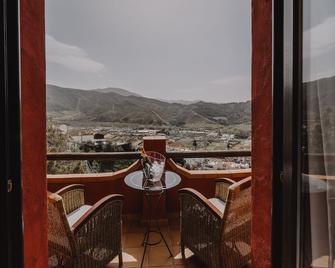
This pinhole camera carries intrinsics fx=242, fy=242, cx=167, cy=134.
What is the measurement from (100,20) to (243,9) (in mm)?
1999

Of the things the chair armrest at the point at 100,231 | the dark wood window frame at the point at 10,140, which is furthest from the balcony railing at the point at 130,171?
the dark wood window frame at the point at 10,140

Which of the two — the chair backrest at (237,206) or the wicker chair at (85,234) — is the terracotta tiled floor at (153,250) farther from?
the chair backrest at (237,206)

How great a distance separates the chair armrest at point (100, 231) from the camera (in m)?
1.74

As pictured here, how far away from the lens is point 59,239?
66.9 inches

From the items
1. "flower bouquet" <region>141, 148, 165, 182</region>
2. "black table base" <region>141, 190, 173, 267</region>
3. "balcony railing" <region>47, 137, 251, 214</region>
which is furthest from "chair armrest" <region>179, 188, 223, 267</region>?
"balcony railing" <region>47, 137, 251, 214</region>

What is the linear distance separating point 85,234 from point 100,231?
0.49 ft

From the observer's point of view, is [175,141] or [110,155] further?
[175,141]

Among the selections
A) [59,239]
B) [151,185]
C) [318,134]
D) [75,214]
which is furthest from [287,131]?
[75,214]

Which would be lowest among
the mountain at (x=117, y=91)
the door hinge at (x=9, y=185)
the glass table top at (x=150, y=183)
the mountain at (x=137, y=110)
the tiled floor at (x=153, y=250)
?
the tiled floor at (x=153, y=250)

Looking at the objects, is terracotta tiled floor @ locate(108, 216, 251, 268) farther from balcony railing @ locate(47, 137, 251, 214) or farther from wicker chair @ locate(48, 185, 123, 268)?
wicker chair @ locate(48, 185, 123, 268)

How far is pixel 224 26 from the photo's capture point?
349 cm

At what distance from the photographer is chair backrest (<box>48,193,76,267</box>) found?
63.1 inches

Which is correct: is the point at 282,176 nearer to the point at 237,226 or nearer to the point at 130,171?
the point at 237,226

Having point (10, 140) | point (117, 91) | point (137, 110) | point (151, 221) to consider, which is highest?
point (117, 91)
